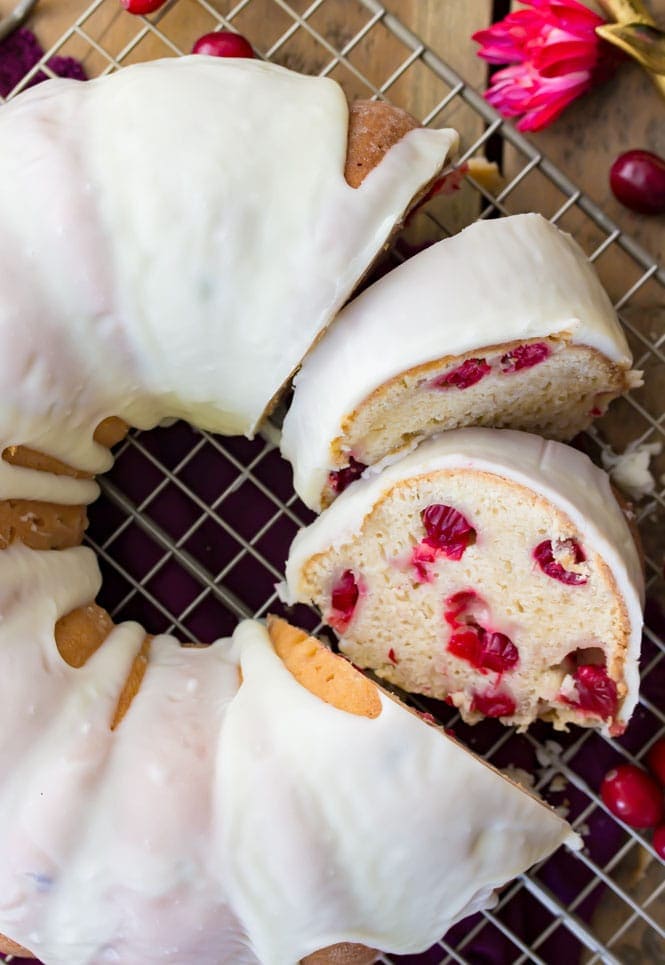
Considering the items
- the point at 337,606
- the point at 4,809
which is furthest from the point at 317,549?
the point at 4,809

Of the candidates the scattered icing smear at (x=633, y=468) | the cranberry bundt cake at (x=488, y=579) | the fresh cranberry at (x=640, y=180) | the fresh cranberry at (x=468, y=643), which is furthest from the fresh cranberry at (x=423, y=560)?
the fresh cranberry at (x=640, y=180)

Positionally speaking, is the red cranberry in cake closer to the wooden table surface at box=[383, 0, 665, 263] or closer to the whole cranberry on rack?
the wooden table surface at box=[383, 0, 665, 263]

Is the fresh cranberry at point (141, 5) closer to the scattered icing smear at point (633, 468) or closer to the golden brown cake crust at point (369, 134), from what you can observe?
the golden brown cake crust at point (369, 134)

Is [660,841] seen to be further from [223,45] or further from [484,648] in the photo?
[223,45]

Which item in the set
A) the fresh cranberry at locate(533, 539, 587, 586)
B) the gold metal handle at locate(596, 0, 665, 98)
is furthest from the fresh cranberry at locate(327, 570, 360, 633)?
the gold metal handle at locate(596, 0, 665, 98)

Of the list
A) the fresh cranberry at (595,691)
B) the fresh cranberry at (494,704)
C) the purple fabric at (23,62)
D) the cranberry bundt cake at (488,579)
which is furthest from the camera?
the purple fabric at (23,62)

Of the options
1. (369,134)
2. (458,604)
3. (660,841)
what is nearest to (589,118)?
(369,134)

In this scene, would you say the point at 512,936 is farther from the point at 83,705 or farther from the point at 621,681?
the point at 83,705
